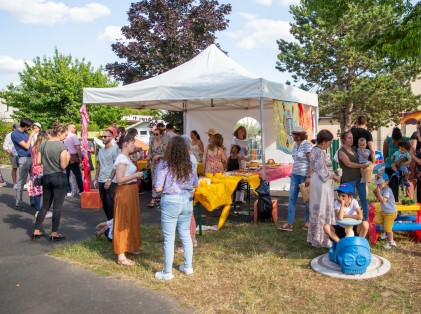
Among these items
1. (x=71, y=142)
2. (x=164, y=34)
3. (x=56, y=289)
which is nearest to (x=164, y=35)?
(x=164, y=34)

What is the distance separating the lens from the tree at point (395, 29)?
5078mm

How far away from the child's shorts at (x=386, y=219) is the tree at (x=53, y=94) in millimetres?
23315

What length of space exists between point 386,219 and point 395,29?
2612 mm

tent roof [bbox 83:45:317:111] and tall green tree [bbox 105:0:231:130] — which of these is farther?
tall green tree [bbox 105:0:231:130]

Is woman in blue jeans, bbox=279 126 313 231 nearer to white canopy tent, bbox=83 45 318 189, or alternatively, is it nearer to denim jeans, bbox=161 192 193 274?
white canopy tent, bbox=83 45 318 189

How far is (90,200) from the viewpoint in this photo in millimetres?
8227

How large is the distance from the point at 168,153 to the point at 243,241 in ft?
7.21

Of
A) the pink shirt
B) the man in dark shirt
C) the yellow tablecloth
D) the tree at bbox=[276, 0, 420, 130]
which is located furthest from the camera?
the tree at bbox=[276, 0, 420, 130]

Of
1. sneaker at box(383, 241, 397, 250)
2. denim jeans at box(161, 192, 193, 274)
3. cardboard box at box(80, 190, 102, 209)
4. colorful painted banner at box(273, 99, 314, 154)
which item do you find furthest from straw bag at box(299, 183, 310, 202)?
cardboard box at box(80, 190, 102, 209)

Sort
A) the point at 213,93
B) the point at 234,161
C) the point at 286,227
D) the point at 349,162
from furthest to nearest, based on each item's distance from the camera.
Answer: the point at 234,161 < the point at 213,93 < the point at 286,227 < the point at 349,162

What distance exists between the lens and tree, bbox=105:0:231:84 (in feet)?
59.5

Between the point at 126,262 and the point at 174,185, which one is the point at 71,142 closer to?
the point at 126,262

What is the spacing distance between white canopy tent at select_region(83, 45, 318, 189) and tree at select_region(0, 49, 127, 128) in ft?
53.0

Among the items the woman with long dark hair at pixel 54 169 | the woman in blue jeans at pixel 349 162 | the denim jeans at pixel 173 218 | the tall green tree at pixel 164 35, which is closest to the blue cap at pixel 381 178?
the woman in blue jeans at pixel 349 162
